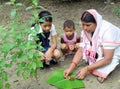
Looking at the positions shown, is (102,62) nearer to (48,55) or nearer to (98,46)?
(98,46)

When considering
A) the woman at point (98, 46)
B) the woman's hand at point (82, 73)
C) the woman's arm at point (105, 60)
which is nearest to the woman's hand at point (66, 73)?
the woman at point (98, 46)

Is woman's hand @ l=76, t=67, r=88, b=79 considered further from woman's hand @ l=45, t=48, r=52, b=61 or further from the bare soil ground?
woman's hand @ l=45, t=48, r=52, b=61

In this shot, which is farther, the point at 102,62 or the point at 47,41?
the point at 47,41

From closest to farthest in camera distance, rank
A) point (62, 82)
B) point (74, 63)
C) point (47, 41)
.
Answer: point (62, 82), point (74, 63), point (47, 41)

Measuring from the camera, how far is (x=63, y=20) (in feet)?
18.3

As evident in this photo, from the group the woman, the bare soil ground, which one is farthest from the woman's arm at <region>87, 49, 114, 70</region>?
the bare soil ground

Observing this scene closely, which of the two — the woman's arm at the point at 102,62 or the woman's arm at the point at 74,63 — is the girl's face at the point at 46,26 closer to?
the woman's arm at the point at 74,63

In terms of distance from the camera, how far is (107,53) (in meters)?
3.47

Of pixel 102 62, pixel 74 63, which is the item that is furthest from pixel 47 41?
pixel 102 62

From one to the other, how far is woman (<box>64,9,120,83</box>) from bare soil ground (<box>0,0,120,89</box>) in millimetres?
120

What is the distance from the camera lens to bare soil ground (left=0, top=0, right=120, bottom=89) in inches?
142

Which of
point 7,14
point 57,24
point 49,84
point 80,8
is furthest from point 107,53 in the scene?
point 7,14

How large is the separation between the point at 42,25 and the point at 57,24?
5.55ft

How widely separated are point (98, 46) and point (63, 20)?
2.07 metres
